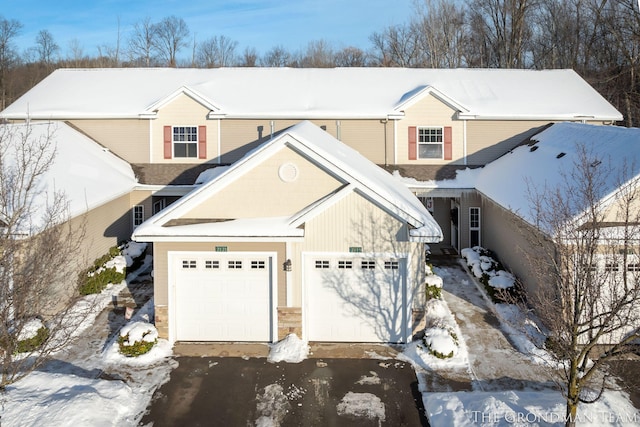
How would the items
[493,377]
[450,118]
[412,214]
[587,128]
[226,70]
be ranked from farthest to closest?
[226,70] < [450,118] < [587,128] < [412,214] < [493,377]

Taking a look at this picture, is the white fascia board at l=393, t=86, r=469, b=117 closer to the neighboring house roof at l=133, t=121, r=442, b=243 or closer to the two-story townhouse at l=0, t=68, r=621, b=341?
the two-story townhouse at l=0, t=68, r=621, b=341

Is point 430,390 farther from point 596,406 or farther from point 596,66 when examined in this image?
point 596,66

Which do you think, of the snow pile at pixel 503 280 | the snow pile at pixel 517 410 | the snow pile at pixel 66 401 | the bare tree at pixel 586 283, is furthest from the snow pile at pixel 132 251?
the bare tree at pixel 586 283

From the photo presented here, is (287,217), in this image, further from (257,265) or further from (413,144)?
(413,144)

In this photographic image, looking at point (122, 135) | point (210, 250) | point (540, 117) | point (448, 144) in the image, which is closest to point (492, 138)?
point (448, 144)

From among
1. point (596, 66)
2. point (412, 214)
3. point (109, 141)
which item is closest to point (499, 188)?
point (412, 214)

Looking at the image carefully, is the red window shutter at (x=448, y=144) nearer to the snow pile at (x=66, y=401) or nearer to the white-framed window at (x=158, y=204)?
the white-framed window at (x=158, y=204)
